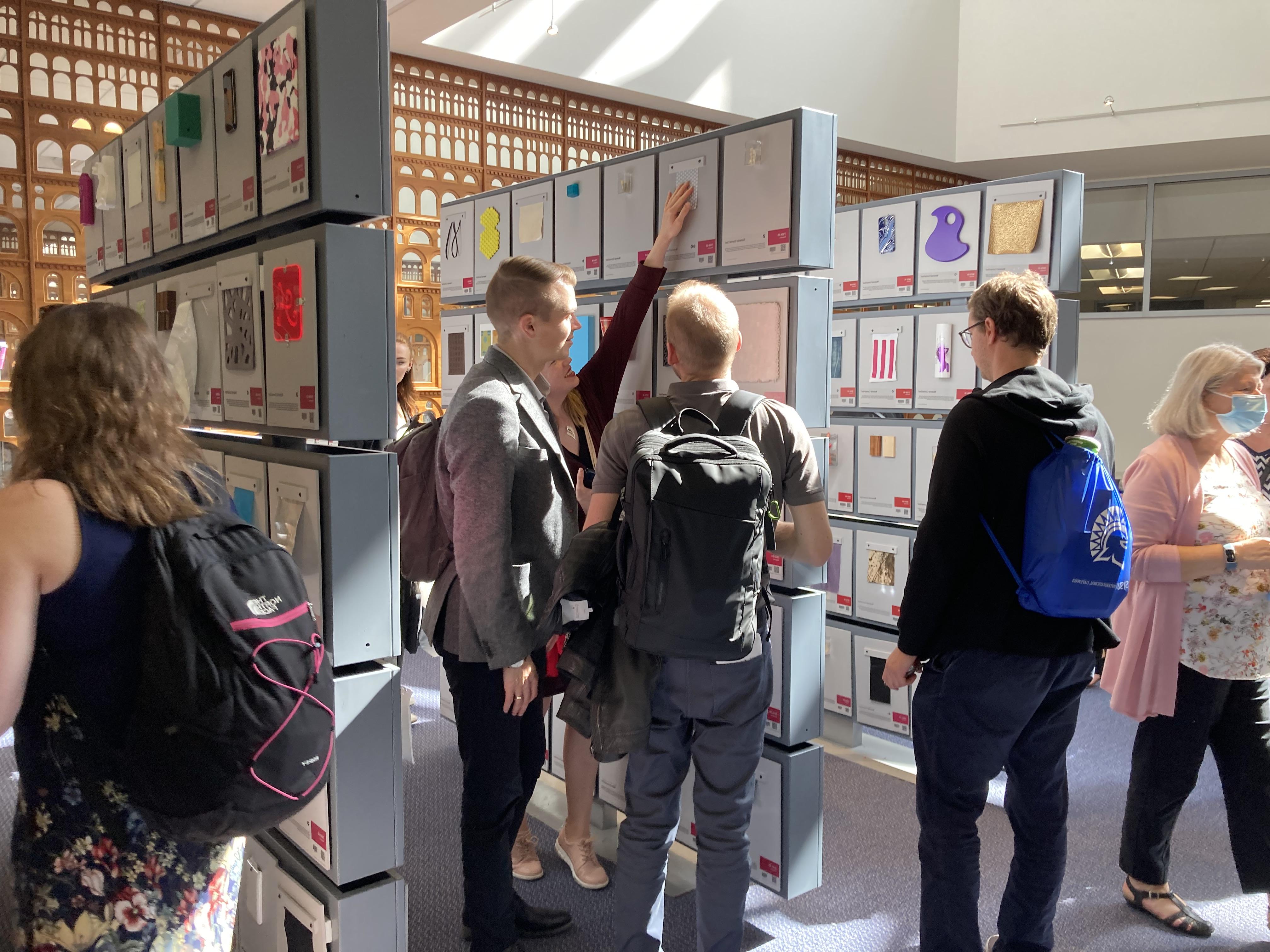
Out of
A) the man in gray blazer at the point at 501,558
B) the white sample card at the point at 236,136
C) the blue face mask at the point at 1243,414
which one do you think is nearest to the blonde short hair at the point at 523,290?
the man in gray blazer at the point at 501,558

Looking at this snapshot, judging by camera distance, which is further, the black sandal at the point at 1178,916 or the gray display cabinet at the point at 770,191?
the black sandal at the point at 1178,916

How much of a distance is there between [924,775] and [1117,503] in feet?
2.30

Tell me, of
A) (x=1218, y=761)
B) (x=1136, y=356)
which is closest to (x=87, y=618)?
(x=1218, y=761)

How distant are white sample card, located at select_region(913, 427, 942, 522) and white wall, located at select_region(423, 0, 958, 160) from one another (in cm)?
398

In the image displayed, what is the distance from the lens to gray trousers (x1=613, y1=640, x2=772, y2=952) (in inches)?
75.6

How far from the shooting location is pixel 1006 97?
878 centimetres

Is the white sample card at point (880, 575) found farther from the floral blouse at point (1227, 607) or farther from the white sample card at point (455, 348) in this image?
the white sample card at point (455, 348)

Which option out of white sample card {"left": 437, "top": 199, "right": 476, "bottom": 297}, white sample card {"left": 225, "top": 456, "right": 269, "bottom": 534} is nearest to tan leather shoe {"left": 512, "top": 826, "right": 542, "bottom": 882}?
white sample card {"left": 225, "top": 456, "right": 269, "bottom": 534}

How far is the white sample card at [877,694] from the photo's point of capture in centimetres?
396

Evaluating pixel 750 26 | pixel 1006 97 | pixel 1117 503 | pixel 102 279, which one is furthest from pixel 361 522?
pixel 1006 97

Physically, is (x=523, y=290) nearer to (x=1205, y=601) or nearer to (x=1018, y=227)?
(x=1205, y=601)

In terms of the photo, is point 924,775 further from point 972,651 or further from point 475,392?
point 475,392

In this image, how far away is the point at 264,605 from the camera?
1.33 meters

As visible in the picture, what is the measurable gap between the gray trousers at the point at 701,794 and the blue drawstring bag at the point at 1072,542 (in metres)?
0.56
